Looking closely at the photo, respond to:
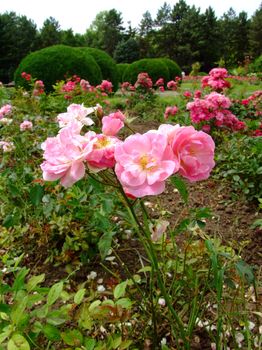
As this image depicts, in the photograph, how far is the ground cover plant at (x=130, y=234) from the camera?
75 centimetres

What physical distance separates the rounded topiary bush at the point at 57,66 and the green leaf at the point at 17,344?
9.38 m

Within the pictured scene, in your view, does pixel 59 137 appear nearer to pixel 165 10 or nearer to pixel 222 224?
pixel 222 224

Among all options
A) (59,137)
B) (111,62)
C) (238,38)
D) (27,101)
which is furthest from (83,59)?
(238,38)

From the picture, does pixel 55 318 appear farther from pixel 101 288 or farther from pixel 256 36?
pixel 256 36

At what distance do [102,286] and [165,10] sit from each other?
5237 cm

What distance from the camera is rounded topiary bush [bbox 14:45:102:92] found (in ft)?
31.7

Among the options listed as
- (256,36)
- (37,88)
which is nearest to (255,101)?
(37,88)

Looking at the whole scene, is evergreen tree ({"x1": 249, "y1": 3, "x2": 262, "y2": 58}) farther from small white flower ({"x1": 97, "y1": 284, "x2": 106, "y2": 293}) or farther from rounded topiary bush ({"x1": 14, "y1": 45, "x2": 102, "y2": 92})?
small white flower ({"x1": 97, "y1": 284, "x2": 106, "y2": 293})

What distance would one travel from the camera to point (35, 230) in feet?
6.25

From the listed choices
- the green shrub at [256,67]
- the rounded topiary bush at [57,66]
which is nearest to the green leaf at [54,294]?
the rounded topiary bush at [57,66]

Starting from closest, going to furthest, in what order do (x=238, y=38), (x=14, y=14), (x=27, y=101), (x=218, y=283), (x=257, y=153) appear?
(x=218, y=283), (x=257, y=153), (x=27, y=101), (x=14, y=14), (x=238, y=38)

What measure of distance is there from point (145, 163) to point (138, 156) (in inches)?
0.8

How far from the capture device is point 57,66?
9.70m

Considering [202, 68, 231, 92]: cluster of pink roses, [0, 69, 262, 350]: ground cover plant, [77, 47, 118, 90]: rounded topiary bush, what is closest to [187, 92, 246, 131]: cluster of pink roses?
[0, 69, 262, 350]: ground cover plant
